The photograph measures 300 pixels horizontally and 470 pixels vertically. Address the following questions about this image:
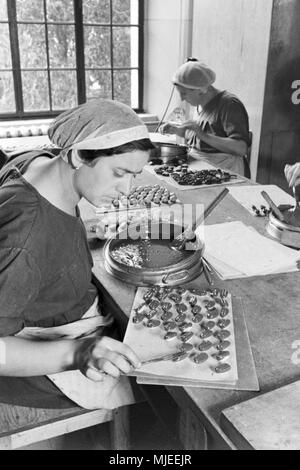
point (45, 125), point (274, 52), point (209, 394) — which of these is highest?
point (274, 52)

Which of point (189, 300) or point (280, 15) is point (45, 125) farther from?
point (189, 300)

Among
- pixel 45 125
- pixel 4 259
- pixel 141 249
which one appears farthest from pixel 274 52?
pixel 4 259

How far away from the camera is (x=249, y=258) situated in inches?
63.4

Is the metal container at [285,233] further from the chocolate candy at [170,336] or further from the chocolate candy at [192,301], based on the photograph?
the chocolate candy at [170,336]

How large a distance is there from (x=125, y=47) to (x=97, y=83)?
0.56m

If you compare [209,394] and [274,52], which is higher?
[274,52]

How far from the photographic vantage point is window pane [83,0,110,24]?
497 cm

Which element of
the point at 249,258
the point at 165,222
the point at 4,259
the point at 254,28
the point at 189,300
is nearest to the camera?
the point at 4,259

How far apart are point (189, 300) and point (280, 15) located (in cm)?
335

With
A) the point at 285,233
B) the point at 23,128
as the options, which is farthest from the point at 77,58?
the point at 285,233

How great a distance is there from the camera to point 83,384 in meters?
1.36

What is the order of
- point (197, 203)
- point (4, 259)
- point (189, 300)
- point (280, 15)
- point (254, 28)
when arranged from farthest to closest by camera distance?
point (254, 28) < point (280, 15) < point (197, 203) < point (189, 300) < point (4, 259)

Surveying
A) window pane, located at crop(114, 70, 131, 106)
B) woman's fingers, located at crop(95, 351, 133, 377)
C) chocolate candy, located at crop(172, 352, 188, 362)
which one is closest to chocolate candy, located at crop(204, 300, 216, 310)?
chocolate candy, located at crop(172, 352, 188, 362)

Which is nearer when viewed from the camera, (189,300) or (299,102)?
(189,300)
